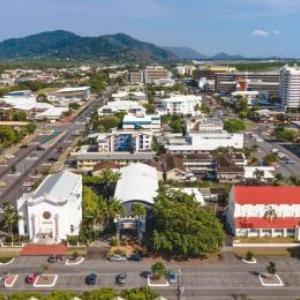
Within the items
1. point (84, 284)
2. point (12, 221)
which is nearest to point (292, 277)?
point (84, 284)

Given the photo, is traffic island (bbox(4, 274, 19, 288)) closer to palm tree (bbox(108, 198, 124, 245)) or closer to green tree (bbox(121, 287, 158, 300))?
palm tree (bbox(108, 198, 124, 245))

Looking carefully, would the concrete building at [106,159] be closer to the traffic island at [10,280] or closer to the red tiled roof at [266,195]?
the red tiled roof at [266,195]

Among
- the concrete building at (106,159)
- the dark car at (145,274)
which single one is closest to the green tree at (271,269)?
the dark car at (145,274)

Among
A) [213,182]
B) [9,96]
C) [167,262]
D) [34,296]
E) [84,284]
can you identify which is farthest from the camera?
[9,96]

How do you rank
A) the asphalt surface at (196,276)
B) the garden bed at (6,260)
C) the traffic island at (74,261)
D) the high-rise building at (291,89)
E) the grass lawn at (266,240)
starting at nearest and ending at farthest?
the asphalt surface at (196,276) → the traffic island at (74,261) → the garden bed at (6,260) → the grass lawn at (266,240) → the high-rise building at (291,89)

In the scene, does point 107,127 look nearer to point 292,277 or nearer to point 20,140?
point 20,140

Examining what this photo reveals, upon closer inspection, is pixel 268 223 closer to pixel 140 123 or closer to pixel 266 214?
pixel 266 214

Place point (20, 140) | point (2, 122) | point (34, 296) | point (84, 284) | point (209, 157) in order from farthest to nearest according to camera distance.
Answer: point (2, 122) → point (20, 140) → point (209, 157) → point (84, 284) → point (34, 296)
